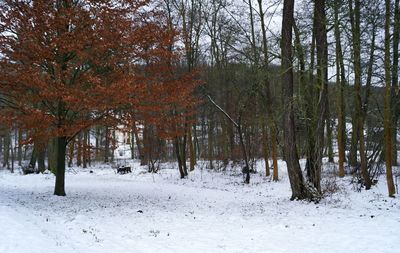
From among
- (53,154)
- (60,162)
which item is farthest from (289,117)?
(53,154)

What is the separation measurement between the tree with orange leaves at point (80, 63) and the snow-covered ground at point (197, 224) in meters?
2.91

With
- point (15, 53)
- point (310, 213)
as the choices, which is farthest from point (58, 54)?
point (310, 213)

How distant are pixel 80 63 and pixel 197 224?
6.35 m

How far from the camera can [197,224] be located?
8.77 meters

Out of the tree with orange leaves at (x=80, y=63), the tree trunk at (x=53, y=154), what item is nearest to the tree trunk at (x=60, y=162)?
the tree with orange leaves at (x=80, y=63)

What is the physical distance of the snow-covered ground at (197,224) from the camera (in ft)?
21.3

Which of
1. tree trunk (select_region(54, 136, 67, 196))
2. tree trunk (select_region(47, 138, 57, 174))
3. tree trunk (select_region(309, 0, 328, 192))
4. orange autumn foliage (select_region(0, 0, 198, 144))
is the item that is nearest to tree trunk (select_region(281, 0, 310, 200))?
tree trunk (select_region(309, 0, 328, 192))

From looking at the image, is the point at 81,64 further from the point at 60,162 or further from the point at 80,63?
the point at 60,162

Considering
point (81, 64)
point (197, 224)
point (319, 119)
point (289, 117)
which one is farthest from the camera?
point (289, 117)

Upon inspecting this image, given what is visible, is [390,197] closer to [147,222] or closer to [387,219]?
[387,219]

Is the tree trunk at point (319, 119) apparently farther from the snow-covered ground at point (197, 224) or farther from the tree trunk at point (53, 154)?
the tree trunk at point (53, 154)

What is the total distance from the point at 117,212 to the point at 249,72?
11893mm

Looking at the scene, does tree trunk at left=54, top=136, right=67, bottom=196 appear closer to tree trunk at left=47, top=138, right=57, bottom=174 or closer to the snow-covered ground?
the snow-covered ground

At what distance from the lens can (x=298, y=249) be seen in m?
6.42
